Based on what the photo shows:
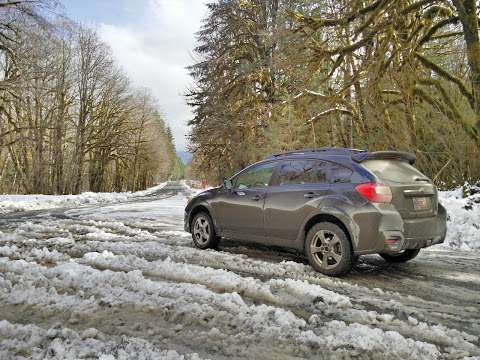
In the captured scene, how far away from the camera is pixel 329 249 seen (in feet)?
16.2

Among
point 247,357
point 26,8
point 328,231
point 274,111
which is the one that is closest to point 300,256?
point 328,231

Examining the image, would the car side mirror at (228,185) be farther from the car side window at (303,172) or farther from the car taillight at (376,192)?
the car taillight at (376,192)

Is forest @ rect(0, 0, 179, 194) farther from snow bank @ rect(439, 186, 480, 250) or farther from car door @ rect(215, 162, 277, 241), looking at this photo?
snow bank @ rect(439, 186, 480, 250)

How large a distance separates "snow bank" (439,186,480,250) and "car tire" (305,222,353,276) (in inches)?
139

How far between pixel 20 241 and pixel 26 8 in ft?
44.1

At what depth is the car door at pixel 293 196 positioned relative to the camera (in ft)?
17.1

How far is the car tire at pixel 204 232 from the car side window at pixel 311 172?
1.67m

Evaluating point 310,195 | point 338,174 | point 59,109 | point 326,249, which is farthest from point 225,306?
point 59,109

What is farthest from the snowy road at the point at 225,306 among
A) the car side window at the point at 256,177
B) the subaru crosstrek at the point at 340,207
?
the car side window at the point at 256,177

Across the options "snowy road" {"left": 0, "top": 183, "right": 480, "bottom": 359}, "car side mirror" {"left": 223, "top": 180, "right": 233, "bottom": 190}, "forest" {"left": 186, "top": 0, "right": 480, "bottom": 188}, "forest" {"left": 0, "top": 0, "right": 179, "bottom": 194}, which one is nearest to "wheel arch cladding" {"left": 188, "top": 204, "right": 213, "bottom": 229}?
"car side mirror" {"left": 223, "top": 180, "right": 233, "bottom": 190}

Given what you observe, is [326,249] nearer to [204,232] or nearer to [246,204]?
[246,204]

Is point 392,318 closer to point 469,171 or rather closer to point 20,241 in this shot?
point 20,241

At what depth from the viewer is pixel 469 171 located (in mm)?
10234

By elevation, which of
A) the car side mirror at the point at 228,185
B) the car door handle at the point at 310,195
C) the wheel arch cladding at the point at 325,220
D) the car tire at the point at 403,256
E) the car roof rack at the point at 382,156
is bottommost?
the car tire at the point at 403,256
